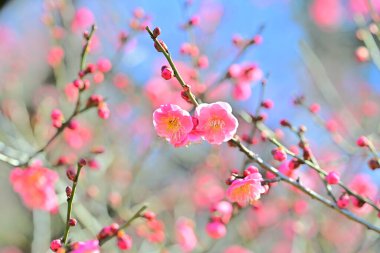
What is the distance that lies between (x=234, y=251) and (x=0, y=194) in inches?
118

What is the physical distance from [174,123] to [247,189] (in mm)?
323

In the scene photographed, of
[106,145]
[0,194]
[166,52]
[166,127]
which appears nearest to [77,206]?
[106,145]

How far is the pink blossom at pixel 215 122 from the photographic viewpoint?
151 cm

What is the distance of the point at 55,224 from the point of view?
445 cm

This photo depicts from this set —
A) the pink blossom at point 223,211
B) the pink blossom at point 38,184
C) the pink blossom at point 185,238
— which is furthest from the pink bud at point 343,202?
the pink blossom at point 185,238

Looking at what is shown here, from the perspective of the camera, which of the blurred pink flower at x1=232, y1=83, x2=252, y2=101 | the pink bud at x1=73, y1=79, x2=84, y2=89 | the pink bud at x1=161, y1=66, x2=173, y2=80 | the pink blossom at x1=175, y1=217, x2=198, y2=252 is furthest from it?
the pink blossom at x1=175, y1=217, x2=198, y2=252

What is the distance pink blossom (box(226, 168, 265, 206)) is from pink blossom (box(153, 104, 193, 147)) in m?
0.20

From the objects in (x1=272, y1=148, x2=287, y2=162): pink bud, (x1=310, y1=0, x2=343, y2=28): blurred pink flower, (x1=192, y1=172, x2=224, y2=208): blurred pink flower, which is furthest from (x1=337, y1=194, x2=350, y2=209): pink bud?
(x1=310, y1=0, x2=343, y2=28): blurred pink flower

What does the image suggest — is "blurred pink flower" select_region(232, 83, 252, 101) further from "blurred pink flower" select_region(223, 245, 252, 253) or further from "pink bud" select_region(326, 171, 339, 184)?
"blurred pink flower" select_region(223, 245, 252, 253)

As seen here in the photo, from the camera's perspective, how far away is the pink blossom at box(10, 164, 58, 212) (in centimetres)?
267

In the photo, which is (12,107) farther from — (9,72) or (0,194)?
(0,194)

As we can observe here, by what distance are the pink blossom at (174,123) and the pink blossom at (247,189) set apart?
20cm

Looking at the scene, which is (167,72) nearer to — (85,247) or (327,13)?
(85,247)

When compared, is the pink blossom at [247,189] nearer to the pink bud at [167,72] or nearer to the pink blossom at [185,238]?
the pink bud at [167,72]
